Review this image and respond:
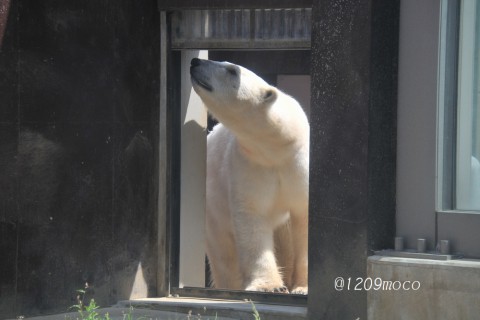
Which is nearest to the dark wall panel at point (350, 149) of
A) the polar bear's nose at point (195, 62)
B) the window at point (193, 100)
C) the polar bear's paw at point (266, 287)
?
the window at point (193, 100)

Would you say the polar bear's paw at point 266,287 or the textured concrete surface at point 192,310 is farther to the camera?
the polar bear's paw at point 266,287

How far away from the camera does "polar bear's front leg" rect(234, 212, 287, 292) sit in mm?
7637

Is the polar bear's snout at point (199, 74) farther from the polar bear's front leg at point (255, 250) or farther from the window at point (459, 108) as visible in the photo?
the window at point (459, 108)

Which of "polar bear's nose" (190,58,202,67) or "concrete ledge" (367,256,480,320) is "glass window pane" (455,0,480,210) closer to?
"concrete ledge" (367,256,480,320)

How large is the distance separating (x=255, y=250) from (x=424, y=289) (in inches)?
108

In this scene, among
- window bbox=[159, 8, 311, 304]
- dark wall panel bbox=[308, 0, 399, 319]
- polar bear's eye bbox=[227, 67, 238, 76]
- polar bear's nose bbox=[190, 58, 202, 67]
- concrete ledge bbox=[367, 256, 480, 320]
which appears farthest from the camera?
polar bear's eye bbox=[227, 67, 238, 76]

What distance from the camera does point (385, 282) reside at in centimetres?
534

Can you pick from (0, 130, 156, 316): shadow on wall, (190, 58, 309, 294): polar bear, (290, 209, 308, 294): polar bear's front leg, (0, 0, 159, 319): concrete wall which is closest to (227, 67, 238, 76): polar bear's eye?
(190, 58, 309, 294): polar bear

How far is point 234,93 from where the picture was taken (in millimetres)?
7758

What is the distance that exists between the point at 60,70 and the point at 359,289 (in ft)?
8.02

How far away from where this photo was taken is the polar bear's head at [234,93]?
768cm

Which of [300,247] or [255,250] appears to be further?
[300,247]

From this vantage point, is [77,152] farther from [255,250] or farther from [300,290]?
[300,290]

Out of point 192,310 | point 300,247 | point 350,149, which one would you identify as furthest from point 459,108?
point 300,247
